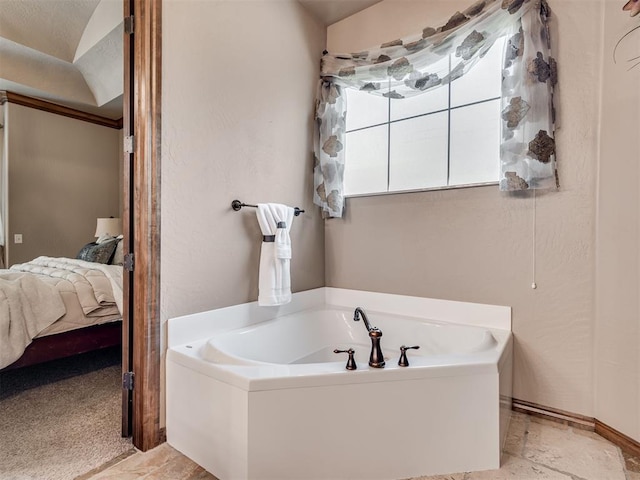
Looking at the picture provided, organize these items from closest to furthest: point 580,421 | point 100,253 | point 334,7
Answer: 1. point 580,421
2. point 334,7
3. point 100,253

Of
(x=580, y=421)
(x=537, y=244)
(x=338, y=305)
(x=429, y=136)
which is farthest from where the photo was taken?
(x=338, y=305)

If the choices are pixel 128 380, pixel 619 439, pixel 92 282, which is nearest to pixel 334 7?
pixel 92 282

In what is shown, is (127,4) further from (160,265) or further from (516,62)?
(516,62)

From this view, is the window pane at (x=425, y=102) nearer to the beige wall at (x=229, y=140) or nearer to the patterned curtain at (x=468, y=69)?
the patterned curtain at (x=468, y=69)

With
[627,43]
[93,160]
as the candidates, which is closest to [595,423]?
[627,43]

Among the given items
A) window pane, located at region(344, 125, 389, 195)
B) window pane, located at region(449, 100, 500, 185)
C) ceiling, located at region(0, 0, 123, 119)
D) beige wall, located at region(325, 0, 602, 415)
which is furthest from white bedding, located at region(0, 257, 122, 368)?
window pane, located at region(449, 100, 500, 185)

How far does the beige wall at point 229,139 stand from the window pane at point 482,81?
1.04 metres

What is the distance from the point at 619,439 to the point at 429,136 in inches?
75.1

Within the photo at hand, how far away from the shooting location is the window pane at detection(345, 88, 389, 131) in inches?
98.0

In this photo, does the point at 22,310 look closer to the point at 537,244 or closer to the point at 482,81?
the point at 537,244

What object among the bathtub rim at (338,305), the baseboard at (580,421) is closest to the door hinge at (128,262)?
the bathtub rim at (338,305)

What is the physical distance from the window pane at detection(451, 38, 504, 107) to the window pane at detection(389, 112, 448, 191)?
5.9 inches

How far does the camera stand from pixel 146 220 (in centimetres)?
155

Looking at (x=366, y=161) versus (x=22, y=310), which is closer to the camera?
(x=22, y=310)
